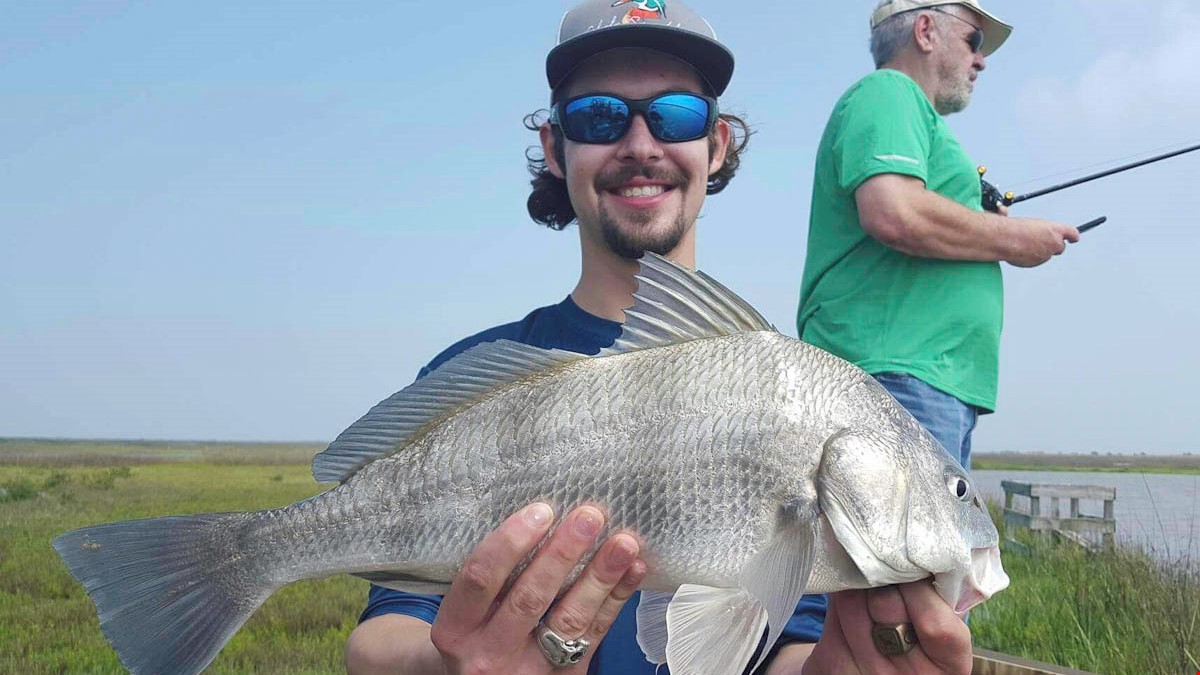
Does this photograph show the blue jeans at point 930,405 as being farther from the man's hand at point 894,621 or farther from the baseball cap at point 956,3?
the baseball cap at point 956,3

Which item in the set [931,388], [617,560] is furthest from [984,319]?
[617,560]

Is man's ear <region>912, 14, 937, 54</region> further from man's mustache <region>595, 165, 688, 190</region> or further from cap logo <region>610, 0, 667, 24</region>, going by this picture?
man's mustache <region>595, 165, 688, 190</region>

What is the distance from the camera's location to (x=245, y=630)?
24.1ft

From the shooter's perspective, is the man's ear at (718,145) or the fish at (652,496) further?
the man's ear at (718,145)

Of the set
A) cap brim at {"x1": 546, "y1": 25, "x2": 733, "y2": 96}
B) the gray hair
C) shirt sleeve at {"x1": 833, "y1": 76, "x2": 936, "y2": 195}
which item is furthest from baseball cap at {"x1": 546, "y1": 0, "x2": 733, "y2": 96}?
the gray hair

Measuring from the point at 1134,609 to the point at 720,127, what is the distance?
448 centimetres

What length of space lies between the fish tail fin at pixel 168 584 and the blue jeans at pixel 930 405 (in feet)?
7.24

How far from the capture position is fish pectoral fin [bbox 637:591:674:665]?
190cm

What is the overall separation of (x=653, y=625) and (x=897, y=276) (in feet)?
6.59

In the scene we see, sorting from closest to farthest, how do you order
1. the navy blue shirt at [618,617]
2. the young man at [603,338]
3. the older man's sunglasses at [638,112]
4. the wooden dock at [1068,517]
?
1. the young man at [603,338]
2. the navy blue shirt at [618,617]
3. the older man's sunglasses at [638,112]
4. the wooden dock at [1068,517]

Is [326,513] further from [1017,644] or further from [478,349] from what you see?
[1017,644]

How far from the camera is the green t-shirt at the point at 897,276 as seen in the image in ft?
10.9

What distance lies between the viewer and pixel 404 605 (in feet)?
8.56

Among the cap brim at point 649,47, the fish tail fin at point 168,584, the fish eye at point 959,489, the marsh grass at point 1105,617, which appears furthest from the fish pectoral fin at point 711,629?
the marsh grass at point 1105,617
